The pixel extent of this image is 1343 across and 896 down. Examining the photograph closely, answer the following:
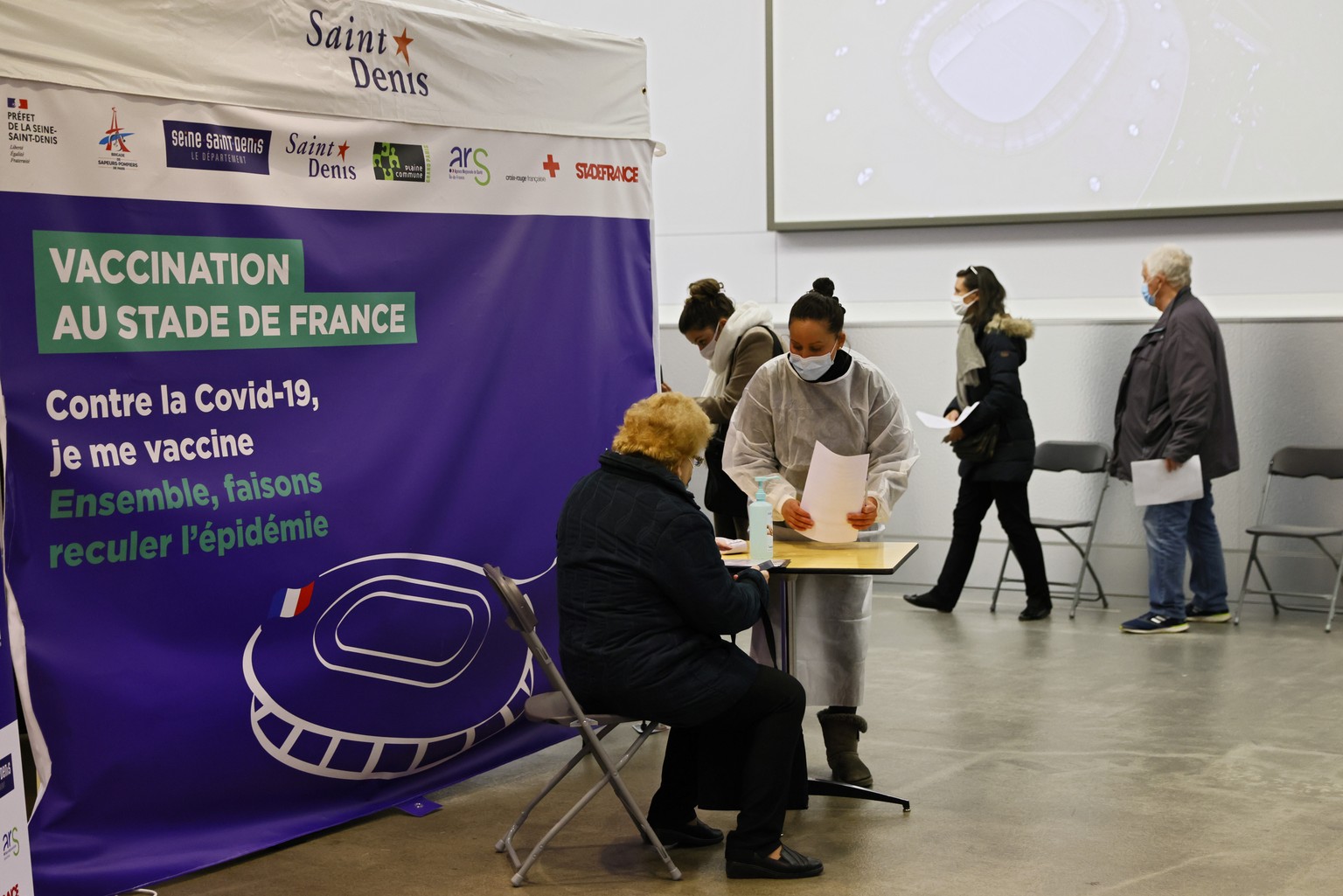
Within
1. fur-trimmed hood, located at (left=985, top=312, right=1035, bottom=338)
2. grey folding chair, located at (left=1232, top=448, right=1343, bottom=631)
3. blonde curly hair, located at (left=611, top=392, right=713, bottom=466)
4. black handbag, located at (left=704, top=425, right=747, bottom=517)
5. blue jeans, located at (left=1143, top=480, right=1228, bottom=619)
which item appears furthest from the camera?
fur-trimmed hood, located at (left=985, top=312, right=1035, bottom=338)

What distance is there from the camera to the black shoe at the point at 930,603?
7.08m

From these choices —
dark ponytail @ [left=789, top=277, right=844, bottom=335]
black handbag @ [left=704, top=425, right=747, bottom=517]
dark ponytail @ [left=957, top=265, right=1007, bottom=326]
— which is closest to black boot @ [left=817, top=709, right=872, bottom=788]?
dark ponytail @ [left=789, top=277, right=844, bottom=335]

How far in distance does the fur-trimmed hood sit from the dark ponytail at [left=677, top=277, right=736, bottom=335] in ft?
5.29

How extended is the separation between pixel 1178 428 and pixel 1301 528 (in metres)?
0.87

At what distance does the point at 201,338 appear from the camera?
3.63 meters

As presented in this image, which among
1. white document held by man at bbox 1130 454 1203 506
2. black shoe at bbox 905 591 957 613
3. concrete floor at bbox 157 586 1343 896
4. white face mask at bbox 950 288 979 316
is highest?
white face mask at bbox 950 288 979 316

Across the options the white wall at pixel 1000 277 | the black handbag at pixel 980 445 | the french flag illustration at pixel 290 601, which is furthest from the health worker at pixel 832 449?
the white wall at pixel 1000 277

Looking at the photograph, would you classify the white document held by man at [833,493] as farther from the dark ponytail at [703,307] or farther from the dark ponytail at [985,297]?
the dark ponytail at [985,297]

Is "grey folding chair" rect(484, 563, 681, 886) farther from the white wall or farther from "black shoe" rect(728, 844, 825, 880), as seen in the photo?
the white wall

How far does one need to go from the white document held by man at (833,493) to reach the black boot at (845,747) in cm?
61

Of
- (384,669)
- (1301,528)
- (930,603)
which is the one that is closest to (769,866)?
(384,669)

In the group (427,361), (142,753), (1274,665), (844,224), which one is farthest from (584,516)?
(844,224)

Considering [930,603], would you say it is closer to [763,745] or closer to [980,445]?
[980,445]

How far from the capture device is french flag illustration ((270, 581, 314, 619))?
150 inches
